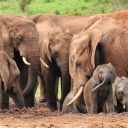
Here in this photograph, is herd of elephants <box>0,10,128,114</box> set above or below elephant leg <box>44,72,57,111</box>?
above

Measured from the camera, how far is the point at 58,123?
3713 millimetres

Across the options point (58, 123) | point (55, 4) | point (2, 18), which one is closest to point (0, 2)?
point (55, 4)

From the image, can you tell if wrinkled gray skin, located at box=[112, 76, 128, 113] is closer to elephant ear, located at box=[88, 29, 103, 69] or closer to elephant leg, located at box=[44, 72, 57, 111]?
elephant ear, located at box=[88, 29, 103, 69]

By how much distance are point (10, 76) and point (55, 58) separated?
1.44 meters

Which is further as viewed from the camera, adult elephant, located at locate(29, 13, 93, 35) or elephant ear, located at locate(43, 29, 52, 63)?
adult elephant, located at locate(29, 13, 93, 35)

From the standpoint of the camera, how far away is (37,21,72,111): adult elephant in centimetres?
667

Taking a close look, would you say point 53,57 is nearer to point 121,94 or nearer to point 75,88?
point 75,88

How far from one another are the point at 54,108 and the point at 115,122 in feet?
11.7

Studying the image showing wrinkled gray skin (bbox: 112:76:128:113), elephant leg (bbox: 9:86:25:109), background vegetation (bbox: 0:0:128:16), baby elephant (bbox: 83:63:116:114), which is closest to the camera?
baby elephant (bbox: 83:63:116:114)

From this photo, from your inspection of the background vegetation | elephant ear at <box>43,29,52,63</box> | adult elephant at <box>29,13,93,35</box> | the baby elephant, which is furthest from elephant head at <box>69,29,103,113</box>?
the background vegetation

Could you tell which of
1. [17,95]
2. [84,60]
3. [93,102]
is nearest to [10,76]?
[17,95]

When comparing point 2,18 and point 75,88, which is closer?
point 75,88

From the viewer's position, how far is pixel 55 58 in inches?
273

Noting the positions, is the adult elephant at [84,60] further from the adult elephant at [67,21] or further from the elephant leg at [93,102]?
the adult elephant at [67,21]
